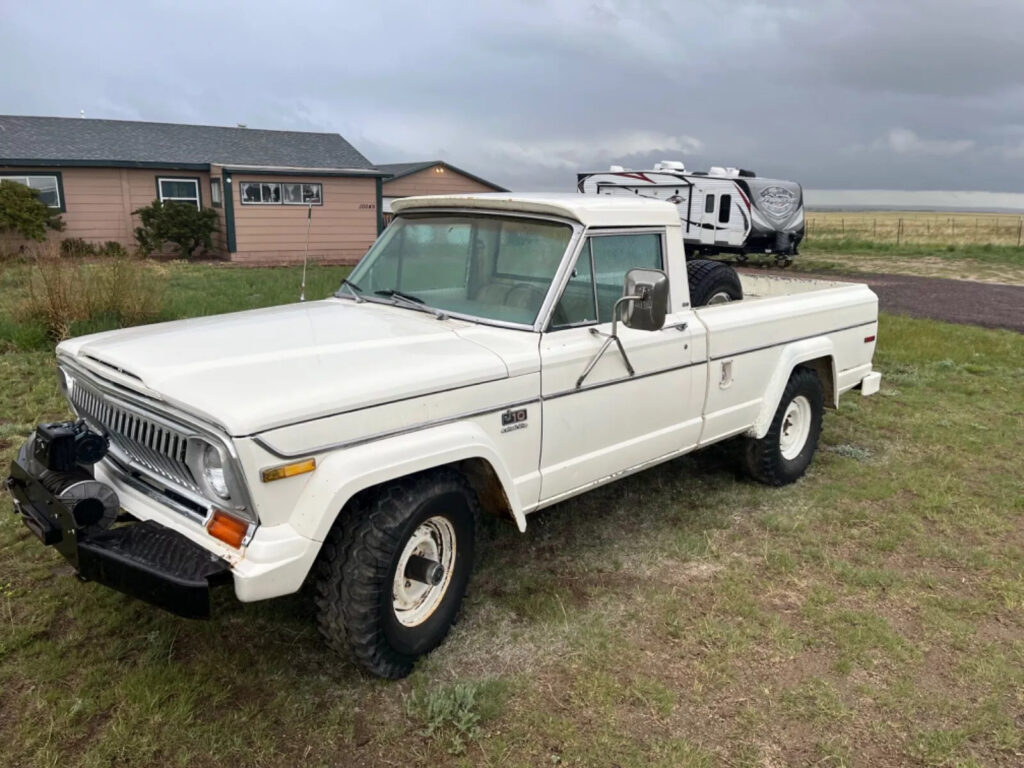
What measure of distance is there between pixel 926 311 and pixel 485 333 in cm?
1294

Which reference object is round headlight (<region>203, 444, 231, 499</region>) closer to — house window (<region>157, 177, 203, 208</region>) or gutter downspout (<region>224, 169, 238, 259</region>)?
gutter downspout (<region>224, 169, 238, 259</region>)

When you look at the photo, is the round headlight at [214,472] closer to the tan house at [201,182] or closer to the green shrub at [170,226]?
the tan house at [201,182]

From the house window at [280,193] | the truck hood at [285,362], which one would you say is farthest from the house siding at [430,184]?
the truck hood at [285,362]

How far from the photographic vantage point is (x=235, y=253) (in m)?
21.0

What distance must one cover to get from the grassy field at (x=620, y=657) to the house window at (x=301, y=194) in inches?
732

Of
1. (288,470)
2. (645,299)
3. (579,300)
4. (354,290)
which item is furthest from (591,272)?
(288,470)

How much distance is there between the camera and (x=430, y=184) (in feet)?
89.9

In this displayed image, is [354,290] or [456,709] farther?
[354,290]

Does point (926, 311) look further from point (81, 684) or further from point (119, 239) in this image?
point (119, 239)

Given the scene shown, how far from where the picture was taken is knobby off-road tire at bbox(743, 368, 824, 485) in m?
5.20

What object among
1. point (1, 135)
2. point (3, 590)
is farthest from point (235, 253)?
point (3, 590)

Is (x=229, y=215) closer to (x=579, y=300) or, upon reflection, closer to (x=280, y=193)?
(x=280, y=193)

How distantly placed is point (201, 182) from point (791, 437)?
2053 cm

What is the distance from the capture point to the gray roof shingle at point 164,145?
20234mm
